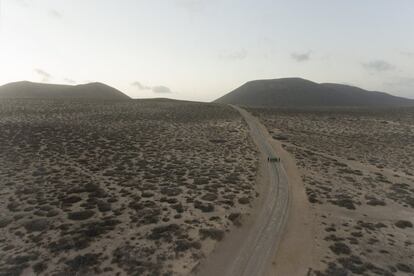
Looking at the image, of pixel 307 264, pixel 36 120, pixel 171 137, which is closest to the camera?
pixel 307 264

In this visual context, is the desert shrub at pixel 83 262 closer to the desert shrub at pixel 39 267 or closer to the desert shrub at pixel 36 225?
the desert shrub at pixel 39 267

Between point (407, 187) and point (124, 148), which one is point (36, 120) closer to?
point (124, 148)

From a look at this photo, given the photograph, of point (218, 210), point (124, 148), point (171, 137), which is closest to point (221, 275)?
point (218, 210)

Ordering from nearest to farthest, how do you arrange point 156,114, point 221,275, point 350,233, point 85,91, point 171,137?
1. point 221,275
2. point 350,233
3. point 171,137
4. point 156,114
5. point 85,91

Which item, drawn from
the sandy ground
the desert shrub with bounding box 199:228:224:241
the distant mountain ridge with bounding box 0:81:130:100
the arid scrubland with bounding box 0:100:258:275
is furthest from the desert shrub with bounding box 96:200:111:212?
the distant mountain ridge with bounding box 0:81:130:100

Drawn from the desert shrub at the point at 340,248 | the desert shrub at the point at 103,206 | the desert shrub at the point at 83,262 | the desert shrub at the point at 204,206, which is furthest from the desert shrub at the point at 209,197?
the desert shrub at the point at 83,262

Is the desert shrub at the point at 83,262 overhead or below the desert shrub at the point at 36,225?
below

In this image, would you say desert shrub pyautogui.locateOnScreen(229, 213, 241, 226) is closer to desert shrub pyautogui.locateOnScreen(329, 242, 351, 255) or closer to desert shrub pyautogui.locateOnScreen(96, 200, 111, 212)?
desert shrub pyautogui.locateOnScreen(329, 242, 351, 255)
